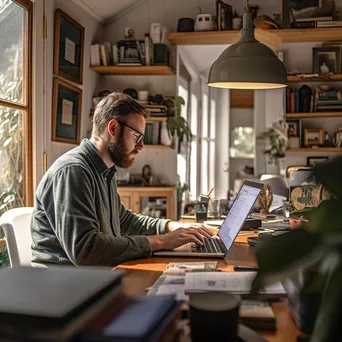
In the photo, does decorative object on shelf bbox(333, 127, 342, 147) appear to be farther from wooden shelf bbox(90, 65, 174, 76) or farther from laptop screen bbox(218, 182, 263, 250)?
laptop screen bbox(218, 182, 263, 250)

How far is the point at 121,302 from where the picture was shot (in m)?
0.74

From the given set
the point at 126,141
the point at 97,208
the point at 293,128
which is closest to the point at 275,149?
the point at 293,128

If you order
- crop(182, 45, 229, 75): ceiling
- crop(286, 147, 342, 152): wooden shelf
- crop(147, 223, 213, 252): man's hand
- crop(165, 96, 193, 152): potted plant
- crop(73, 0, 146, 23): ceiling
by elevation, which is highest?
crop(73, 0, 146, 23): ceiling

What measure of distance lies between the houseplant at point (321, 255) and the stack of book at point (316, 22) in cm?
448

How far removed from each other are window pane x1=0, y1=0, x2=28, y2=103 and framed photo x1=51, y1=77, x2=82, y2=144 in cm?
45

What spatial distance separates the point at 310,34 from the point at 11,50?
288 cm

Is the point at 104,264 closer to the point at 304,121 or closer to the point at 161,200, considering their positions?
the point at 161,200

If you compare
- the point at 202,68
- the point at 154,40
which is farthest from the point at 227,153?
the point at 154,40

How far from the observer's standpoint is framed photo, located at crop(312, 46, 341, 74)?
16.4ft

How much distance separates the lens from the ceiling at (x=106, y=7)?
4.66 metres

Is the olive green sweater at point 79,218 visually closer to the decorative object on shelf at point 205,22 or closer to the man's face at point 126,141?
the man's face at point 126,141

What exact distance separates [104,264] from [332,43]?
4.11 meters

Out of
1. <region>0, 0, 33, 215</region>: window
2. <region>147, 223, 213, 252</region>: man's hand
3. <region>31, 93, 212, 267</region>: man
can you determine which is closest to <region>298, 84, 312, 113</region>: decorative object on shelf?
<region>0, 0, 33, 215</region>: window

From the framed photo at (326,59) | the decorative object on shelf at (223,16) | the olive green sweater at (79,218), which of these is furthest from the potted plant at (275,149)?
the olive green sweater at (79,218)
